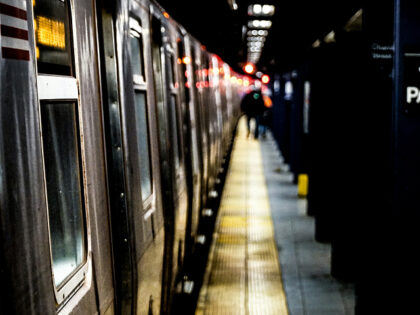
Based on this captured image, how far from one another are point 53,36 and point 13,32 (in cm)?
45

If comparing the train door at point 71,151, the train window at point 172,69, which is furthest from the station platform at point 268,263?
the train door at point 71,151

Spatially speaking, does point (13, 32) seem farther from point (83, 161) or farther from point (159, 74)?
point (159, 74)

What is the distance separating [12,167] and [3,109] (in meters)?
0.13

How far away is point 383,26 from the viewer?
12.0 feet

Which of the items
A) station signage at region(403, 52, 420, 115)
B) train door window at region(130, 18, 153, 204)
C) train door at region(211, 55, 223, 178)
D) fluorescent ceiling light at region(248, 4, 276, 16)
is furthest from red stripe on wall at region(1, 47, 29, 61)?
fluorescent ceiling light at region(248, 4, 276, 16)

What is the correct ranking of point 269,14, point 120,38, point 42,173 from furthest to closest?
1. point 269,14
2. point 120,38
3. point 42,173

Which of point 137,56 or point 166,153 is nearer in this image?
point 137,56

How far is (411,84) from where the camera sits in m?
3.29

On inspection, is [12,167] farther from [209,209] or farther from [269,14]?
[269,14]

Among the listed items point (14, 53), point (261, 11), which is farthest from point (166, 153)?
point (261, 11)

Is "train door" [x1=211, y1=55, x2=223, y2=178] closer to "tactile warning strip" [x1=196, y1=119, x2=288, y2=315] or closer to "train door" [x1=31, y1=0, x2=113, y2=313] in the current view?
"tactile warning strip" [x1=196, y1=119, x2=288, y2=315]

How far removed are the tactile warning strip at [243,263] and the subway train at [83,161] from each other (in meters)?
1.63

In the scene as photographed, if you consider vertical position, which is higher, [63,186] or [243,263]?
[63,186]

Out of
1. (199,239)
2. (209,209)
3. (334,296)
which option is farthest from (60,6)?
(209,209)
